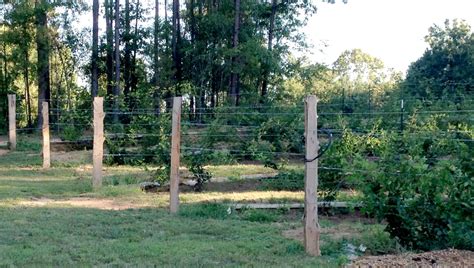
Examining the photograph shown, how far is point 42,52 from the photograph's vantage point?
24.4 metres

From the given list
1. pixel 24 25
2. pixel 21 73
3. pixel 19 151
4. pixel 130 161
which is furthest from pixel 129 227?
pixel 21 73

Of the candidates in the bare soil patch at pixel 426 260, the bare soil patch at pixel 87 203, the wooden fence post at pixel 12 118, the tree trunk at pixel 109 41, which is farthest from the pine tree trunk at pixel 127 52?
the bare soil patch at pixel 426 260

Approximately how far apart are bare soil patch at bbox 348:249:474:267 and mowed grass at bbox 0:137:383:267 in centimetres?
31

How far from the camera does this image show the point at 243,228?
6.62 metres

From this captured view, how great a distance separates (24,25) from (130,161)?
13.7 metres

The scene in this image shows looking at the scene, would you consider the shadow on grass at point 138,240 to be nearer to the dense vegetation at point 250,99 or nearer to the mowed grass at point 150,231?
the mowed grass at point 150,231

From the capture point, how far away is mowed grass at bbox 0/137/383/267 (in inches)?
201

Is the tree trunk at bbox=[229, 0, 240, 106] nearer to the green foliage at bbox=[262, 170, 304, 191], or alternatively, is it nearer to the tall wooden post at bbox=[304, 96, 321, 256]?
the green foliage at bbox=[262, 170, 304, 191]

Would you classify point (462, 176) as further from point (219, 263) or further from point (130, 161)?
point (130, 161)

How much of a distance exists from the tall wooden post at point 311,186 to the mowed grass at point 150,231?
157mm

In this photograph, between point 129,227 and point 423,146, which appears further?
point 423,146

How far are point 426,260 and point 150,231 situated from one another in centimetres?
319

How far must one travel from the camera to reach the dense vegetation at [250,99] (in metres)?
5.43

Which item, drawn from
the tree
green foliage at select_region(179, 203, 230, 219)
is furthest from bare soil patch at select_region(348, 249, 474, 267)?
the tree
